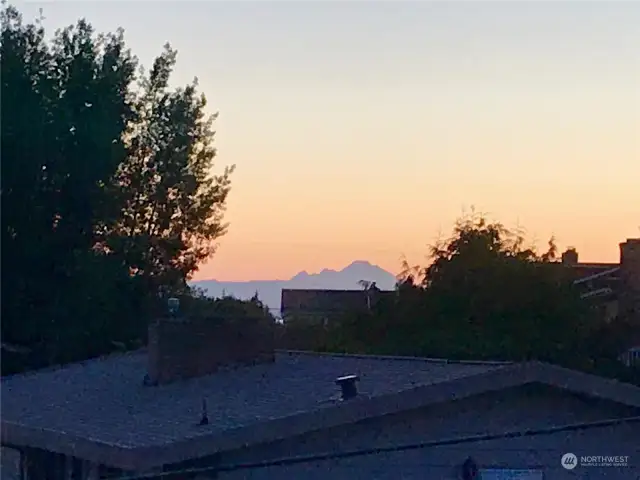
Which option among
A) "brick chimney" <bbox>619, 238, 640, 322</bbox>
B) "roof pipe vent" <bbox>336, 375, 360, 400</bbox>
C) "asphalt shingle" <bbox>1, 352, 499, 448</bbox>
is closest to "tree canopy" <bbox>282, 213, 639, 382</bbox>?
"brick chimney" <bbox>619, 238, 640, 322</bbox>

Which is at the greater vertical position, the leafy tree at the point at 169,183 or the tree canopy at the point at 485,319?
the leafy tree at the point at 169,183

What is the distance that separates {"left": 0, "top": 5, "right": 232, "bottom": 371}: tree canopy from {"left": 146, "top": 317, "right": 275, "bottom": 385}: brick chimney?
15.6 meters

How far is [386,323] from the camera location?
30.6 meters

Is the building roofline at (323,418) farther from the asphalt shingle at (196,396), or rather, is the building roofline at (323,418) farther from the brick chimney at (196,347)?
the brick chimney at (196,347)

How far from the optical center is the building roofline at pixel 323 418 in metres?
10.1

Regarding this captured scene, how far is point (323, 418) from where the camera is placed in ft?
35.7

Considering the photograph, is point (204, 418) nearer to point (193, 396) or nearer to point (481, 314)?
point (193, 396)

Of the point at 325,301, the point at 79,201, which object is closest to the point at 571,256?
the point at 325,301

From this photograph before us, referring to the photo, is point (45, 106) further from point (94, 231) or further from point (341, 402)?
point (341, 402)

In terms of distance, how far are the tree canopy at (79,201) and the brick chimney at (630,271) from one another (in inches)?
506

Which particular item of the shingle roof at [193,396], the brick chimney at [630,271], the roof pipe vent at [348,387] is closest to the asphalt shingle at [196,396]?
the shingle roof at [193,396]

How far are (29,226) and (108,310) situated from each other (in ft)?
9.63

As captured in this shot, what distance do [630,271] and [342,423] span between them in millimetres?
26377

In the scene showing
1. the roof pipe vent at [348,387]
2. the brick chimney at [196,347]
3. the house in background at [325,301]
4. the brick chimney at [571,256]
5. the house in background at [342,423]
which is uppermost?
the brick chimney at [571,256]
